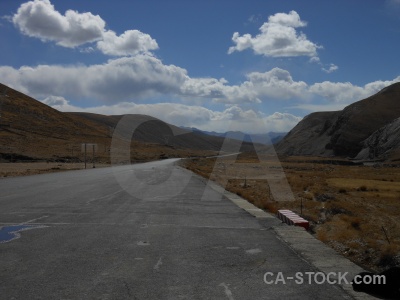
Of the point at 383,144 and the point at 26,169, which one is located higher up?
the point at 383,144

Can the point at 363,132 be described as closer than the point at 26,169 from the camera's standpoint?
No

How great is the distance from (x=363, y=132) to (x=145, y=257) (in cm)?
13924

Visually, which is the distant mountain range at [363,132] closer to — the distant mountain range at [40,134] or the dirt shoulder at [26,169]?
the distant mountain range at [40,134]

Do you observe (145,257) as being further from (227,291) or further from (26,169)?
(26,169)


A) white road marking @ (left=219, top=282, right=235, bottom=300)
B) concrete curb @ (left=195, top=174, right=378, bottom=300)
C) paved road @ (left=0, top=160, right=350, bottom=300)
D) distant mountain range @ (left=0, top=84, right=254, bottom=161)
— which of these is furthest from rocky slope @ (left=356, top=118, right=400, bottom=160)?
white road marking @ (left=219, top=282, right=235, bottom=300)

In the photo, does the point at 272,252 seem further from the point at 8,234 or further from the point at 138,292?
the point at 8,234

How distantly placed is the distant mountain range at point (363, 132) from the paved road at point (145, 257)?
336 ft

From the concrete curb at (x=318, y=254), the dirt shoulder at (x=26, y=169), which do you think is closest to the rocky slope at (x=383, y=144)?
the dirt shoulder at (x=26, y=169)

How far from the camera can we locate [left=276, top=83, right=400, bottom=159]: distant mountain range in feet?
378

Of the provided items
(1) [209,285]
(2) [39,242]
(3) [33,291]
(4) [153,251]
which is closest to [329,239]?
(4) [153,251]

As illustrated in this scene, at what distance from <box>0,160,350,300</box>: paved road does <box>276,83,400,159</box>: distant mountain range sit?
4031 inches

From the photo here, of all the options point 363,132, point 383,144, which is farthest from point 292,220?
point 363,132

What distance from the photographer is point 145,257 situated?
8.13 metres

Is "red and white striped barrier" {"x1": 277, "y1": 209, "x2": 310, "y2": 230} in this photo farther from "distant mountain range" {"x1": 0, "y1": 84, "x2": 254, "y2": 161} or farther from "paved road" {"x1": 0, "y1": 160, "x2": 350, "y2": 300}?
"distant mountain range" {"x1": 0, "y1": 84, "x2": 254, "y2": 161}
